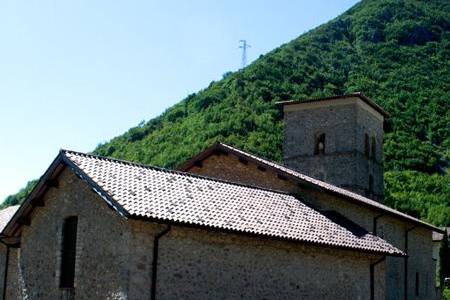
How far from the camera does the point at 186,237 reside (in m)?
18.7

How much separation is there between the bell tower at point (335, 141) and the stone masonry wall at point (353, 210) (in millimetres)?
5076

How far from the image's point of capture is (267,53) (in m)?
95.9

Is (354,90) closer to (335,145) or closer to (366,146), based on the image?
(366,146)

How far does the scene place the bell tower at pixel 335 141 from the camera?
3647 centimetres

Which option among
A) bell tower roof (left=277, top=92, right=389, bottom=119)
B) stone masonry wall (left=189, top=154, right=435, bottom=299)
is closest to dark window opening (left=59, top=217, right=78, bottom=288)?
stone masonry wall (left=189, top=154, right=435, bottom=299)

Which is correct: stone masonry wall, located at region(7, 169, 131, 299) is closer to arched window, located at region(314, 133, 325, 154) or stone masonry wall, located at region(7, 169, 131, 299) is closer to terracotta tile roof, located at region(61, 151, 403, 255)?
terracotta tile roof, located at region(61, 151, 403, 255)

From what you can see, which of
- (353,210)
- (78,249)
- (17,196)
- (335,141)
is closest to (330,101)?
(335,141)

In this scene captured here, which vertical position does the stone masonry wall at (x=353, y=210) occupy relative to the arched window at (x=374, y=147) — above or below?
below

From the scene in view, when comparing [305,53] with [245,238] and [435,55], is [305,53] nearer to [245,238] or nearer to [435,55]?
[435,55]

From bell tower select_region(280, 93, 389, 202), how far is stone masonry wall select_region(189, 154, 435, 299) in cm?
508

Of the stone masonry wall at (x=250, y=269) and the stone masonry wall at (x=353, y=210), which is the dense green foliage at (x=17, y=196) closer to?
the stone masonry wall at (x=353, y=210)

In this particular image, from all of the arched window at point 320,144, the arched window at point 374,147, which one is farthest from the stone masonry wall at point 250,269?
the arched window at point 374,147

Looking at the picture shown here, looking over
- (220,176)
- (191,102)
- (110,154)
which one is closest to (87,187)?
(220,176)

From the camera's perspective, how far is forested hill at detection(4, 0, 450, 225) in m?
66.9
